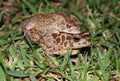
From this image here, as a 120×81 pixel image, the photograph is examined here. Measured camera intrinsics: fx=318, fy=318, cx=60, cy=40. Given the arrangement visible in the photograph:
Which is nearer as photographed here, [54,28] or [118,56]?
[118,56]

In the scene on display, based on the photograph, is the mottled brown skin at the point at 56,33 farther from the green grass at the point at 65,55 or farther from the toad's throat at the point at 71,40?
the green grass at the point at 65,55

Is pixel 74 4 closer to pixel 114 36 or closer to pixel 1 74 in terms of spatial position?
pixel 114 36

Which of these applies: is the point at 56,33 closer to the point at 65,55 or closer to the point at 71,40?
the point at 71,40

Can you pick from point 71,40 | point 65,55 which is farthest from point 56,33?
point 65,55

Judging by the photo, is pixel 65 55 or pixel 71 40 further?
pixel 71 40

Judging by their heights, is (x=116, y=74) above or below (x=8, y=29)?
below

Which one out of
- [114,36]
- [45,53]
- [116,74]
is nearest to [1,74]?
[45,53]

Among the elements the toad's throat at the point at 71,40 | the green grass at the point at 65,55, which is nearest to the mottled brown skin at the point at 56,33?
the toad's throat at the point at 71,40
